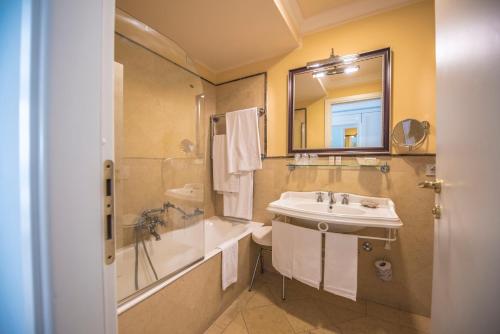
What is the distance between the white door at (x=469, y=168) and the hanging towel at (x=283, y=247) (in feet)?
2.62

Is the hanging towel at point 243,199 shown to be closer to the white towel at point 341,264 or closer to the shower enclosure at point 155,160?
the shower enclosure at point 155,160

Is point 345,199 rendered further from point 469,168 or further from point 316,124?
point 469,168

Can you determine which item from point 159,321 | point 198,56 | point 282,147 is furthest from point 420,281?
point 198,56

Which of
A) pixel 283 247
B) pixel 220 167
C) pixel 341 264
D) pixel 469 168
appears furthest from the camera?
pixel 220 167

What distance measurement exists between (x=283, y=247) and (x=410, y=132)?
4.22ft

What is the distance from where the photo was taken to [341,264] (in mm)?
1215

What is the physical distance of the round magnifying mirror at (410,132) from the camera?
4.38 feet

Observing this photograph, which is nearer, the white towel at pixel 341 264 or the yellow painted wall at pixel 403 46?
the white towel at pixel 341 264

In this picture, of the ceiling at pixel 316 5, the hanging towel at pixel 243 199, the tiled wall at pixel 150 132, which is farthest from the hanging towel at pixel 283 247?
the ceiling at pixel 316 5

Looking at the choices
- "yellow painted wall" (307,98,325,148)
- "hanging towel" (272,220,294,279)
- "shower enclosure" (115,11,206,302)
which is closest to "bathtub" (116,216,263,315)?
"shower enclosure" (115,11,206,302)

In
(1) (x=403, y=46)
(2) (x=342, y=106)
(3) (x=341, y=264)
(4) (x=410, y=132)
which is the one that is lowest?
(3) (x=341, y=264)

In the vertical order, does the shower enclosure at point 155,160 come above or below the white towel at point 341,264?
above

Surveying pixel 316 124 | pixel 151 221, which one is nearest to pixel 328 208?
pixel 316 124

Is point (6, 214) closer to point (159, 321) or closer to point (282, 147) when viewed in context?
point (159, 321)
